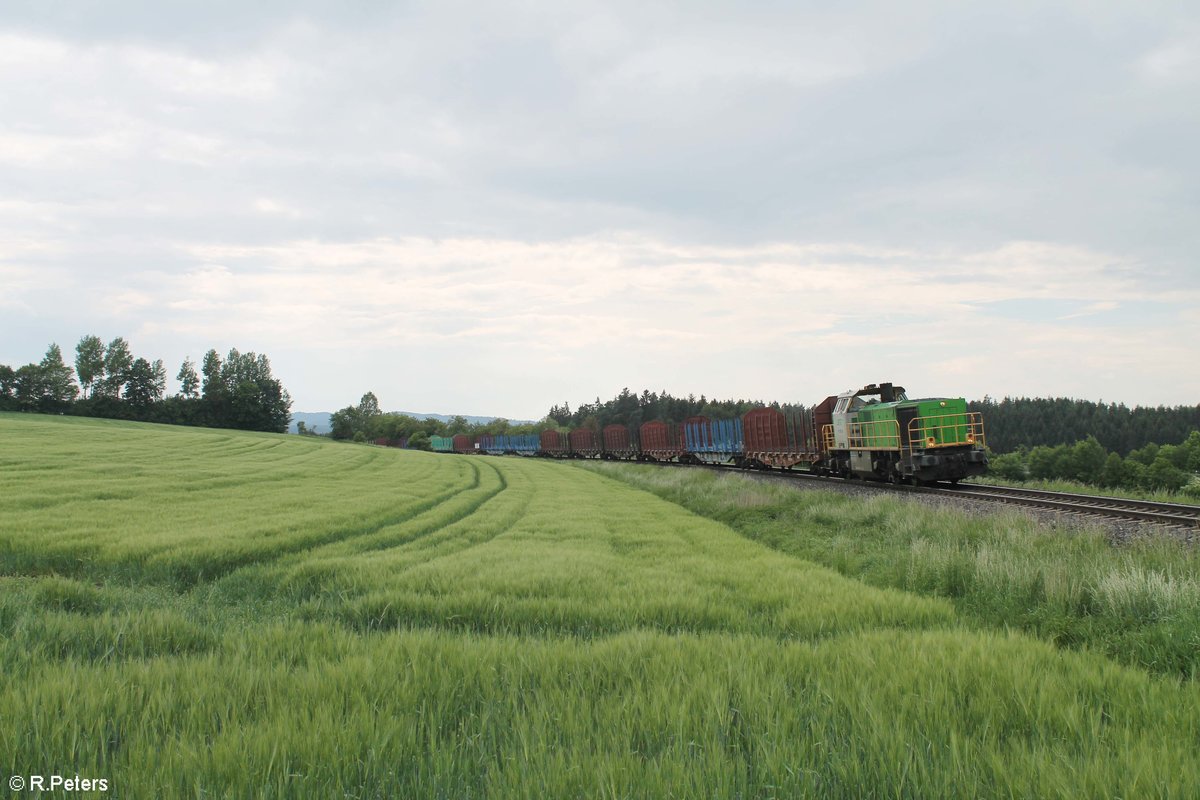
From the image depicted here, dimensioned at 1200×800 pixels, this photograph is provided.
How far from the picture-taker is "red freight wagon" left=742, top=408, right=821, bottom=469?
115 feet

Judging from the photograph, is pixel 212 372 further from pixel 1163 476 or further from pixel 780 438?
pixel 1163 476

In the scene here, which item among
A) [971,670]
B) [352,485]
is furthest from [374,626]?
[352,485]

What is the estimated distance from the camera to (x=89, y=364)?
132m

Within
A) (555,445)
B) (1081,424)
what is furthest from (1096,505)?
(1081,424)

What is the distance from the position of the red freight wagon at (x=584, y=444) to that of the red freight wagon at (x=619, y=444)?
4077 mm

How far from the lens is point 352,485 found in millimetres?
29188

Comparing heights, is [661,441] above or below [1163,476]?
above

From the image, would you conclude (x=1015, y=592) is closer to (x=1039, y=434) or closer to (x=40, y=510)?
(x=40, y=510)

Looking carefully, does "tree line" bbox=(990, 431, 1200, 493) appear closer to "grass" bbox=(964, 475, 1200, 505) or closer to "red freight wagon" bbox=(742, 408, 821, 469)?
"red freight wagon" bbox=(742, 408, 821, 469)

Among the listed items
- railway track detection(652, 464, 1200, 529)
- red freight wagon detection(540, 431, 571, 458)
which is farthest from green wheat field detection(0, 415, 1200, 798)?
red freight wagon detection(540, 431, 571, 458)

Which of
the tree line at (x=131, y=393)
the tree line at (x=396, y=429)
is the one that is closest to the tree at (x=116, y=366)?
the tree line at (x=131, y=393)

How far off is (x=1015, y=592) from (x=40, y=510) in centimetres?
2212

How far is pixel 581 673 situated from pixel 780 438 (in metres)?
35.4

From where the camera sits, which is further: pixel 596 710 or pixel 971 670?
pixel 971 670
